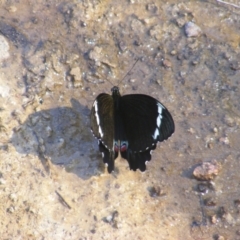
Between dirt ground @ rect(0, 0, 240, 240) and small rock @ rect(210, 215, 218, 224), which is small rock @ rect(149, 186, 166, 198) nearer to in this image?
dirt ground @ rect(0, 0, 240, 240)

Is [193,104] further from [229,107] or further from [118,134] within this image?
[118,134]

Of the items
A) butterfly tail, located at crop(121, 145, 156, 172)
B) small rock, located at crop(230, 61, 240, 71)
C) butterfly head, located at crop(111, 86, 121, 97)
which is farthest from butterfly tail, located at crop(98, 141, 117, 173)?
small rock, located at crop(230, 61, 240, 71)

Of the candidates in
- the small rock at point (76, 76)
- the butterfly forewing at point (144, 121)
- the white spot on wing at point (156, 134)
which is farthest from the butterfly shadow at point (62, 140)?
the white spot on wing at point (156, 134)

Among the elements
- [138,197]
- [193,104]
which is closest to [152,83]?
[193,104]

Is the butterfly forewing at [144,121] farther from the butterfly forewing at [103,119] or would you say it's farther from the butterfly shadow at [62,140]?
the butterfly shadow at [62,140]

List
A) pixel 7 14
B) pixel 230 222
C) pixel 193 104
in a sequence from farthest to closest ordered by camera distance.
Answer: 1. pixel 7 14
2. pixel 193 104
3. pixel 230 222

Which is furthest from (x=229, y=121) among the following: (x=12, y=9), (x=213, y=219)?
(x=12, y=9)

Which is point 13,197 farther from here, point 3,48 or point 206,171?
point 206,171
